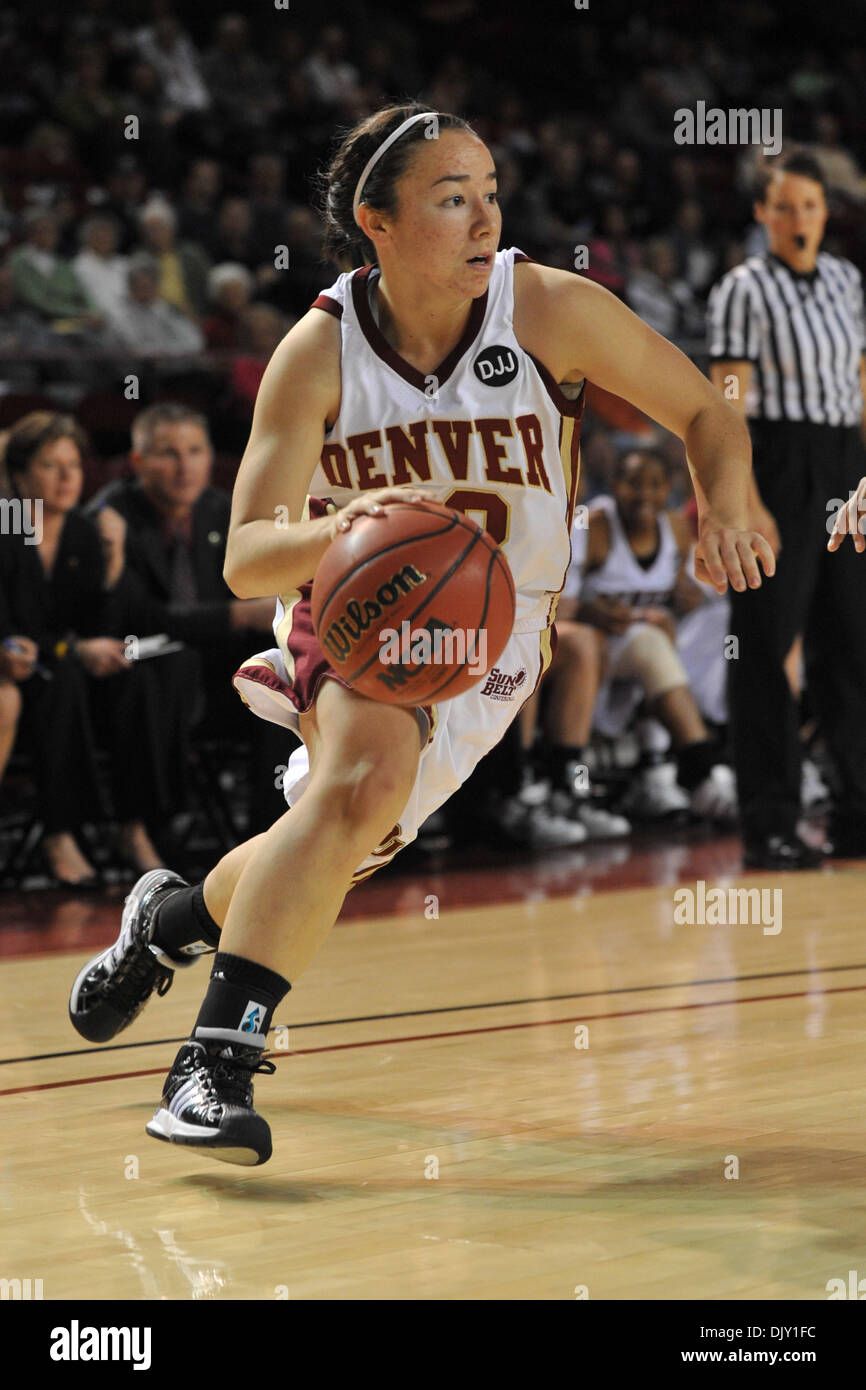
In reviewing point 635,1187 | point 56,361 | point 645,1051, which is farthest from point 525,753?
point 635,1187

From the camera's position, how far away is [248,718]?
22.0 ft

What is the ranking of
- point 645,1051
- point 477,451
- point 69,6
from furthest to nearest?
point 69,6 < point 645,1051 < point 477,451

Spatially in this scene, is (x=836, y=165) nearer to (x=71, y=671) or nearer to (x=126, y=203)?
(x=126, y=203)

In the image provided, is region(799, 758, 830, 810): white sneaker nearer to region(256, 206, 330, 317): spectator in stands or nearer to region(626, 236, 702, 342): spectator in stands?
region(256, 206, 330, 317): spectator in stands

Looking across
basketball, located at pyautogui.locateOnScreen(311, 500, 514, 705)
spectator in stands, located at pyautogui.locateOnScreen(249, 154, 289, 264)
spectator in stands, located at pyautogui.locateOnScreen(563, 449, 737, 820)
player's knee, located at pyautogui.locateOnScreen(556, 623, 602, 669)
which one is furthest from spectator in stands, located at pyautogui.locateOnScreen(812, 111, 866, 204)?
basketball, located at pyautogui.locateOnScreen(311, 500, 514, 705)

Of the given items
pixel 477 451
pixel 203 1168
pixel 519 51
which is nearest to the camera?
pixel 203 1168

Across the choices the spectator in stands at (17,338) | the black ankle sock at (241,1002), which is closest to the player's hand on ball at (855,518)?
the black ankle sock at (241,1002)

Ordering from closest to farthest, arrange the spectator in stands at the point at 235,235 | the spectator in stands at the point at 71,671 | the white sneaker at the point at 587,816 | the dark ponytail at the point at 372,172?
the dark ponytail at the point at 372,172, the spectator in stands at the point at 71,671, the white sneaker at the point at 587,816, the spectator in stands at the point at 235,235

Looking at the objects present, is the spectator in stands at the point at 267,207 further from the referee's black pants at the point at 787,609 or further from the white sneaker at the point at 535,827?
the referee's black pants at the point at 787,609

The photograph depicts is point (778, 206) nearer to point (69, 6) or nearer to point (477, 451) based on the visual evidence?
point (477, 451)

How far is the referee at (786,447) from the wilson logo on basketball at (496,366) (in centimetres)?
313

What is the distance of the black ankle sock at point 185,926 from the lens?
3428mm

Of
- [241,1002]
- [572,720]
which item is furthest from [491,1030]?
[572,720]

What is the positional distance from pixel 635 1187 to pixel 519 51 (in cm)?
1485
